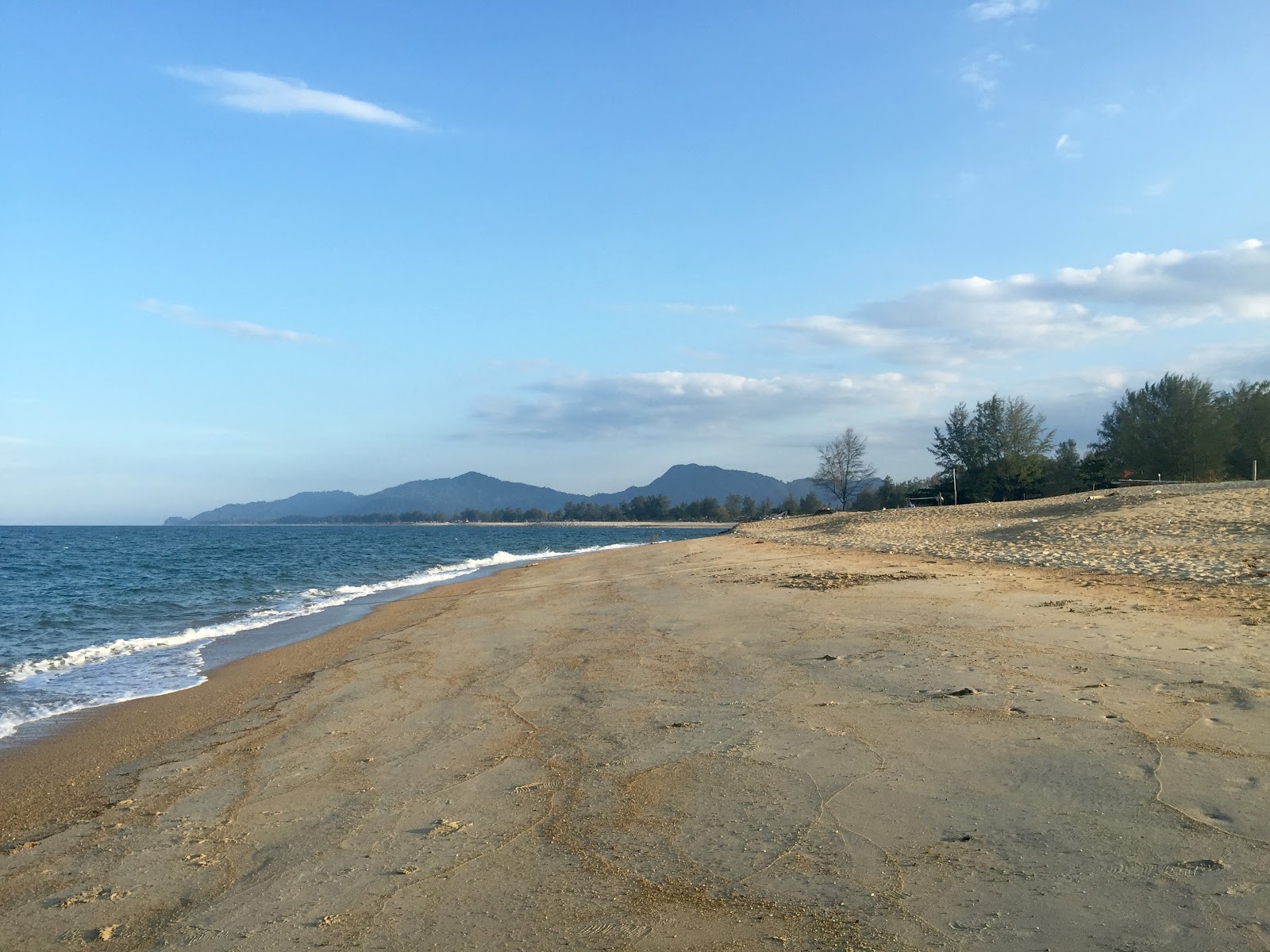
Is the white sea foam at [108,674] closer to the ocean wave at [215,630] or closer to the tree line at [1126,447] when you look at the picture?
the ocean wave at [215,630]

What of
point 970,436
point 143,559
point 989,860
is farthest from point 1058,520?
point 143,559

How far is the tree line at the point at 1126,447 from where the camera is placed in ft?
142

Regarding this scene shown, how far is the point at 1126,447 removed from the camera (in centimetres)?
4784

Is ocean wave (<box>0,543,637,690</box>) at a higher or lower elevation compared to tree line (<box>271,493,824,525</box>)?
lower

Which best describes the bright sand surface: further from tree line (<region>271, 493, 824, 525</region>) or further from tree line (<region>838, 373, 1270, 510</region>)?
tree line (<region>271, 493, 824, 525</region>)

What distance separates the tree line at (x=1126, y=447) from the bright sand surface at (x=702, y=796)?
39315mm

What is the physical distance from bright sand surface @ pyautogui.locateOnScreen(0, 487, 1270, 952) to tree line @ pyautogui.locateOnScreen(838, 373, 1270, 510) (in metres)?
39.3

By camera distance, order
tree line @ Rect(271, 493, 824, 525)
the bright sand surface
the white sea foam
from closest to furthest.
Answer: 1. the bright sand surface
2. the white sea foam
3. tree line @ Rect(271, 493, 824, 525)

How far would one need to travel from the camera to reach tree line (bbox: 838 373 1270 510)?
43219mm

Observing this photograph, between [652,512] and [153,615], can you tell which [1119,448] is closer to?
[153,615]

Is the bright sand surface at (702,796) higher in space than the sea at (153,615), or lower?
higher

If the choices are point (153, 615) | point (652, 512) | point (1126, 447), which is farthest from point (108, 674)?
point (652, 512)

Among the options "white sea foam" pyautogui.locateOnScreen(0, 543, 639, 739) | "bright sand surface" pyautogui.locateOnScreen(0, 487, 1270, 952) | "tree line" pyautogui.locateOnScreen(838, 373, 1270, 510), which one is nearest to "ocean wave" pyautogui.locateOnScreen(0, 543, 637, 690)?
"white sea foam" pyautogui.locateOnScreen(0, 543, 639, 739)

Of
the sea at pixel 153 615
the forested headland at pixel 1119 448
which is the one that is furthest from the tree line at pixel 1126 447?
the sea at pixel 153 615
